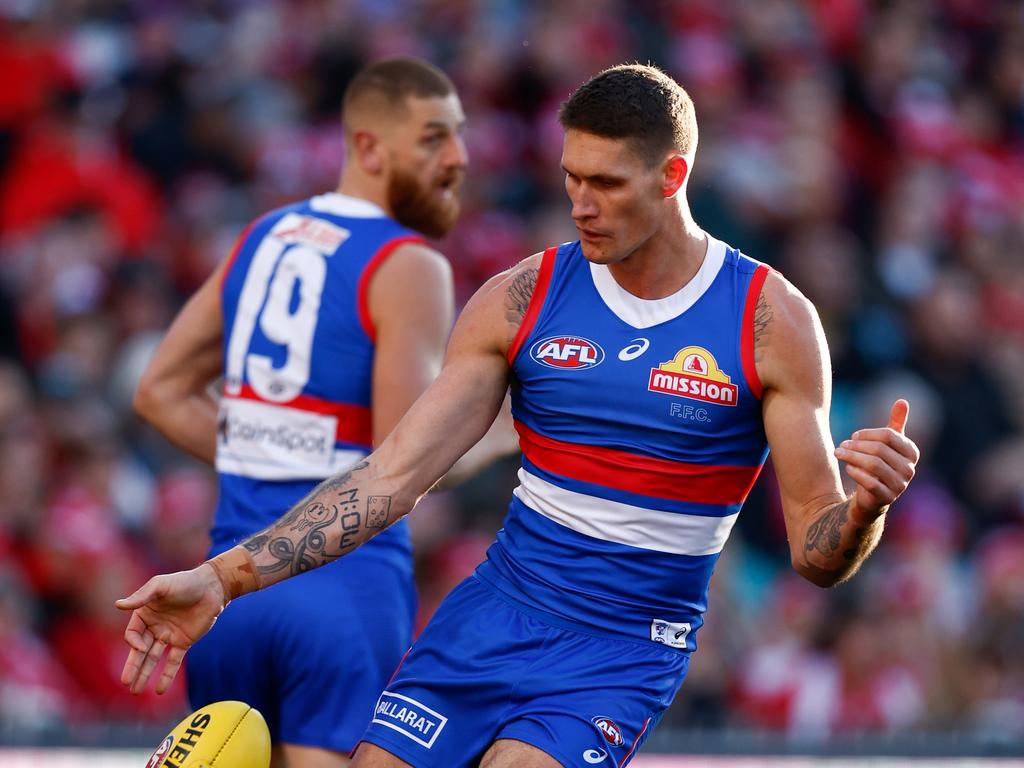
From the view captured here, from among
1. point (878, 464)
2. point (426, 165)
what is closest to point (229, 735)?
point (878, 464)

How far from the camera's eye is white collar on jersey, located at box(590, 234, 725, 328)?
4.17 m

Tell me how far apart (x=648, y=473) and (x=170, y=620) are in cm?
120

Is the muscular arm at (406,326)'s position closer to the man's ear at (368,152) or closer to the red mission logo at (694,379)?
the man's ear at (368,152)

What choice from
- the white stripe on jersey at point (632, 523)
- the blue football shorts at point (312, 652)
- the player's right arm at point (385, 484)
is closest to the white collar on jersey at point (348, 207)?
the player's right arm at point (385, 484)

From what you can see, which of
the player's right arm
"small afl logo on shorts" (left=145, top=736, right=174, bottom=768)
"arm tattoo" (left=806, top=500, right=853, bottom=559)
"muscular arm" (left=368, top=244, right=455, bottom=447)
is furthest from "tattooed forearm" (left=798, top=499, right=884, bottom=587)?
"small afl logo on shorts" (left=145, top=736, right=174, bottom=768)

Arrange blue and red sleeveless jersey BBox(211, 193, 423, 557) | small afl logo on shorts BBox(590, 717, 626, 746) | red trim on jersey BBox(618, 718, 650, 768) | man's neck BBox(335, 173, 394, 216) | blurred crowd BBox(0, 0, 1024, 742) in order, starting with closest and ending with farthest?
small afl logo on shorts BBox(590, 717, 626, 746), red trim on jersey BBox(618, 718, 650, 768), blue and red sleeveless jersey BBox(211, 193, 423, 557), man's neck BBox(335, 173, 394, 216), blurred crowd BBox(0, 0, 1024, 742)

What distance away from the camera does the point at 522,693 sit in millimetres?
3992

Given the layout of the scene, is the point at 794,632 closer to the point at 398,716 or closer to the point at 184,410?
the point at 184,410

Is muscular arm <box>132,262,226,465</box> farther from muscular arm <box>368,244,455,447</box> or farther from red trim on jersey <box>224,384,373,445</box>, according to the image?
muscular arm <box>368,244,455,447</box>

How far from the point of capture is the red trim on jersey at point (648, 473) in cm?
409

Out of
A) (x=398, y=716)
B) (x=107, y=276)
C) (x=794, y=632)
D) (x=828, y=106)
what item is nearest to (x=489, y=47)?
(x=828, y=106)

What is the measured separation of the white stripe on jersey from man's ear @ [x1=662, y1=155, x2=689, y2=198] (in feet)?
→ 2.59

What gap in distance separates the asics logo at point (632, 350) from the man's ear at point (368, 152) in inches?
57.8

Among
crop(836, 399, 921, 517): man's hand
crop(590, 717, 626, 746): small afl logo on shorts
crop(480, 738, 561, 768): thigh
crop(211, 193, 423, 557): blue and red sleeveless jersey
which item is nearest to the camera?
crop(836, 399, 921, 517): man's hand
